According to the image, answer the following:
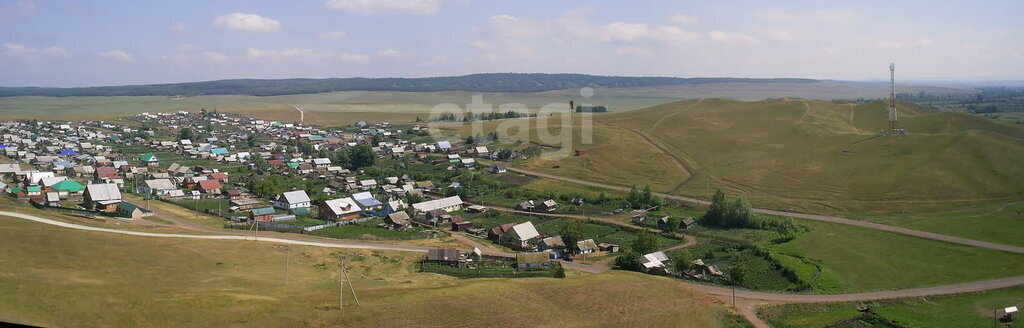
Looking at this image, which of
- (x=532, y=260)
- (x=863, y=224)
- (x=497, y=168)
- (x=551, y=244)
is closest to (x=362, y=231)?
(x=551, y=244)

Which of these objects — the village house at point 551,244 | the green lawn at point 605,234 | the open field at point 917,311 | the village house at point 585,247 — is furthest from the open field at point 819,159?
the village house at point 551,244

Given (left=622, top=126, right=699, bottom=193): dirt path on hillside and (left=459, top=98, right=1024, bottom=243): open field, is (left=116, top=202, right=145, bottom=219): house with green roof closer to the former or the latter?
(left=459, top=98, right=1024, bottom=243): open field

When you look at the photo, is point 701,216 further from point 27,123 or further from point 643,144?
point 27,123

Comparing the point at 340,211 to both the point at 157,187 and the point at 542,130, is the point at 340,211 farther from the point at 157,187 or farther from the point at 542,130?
the point at 542,130

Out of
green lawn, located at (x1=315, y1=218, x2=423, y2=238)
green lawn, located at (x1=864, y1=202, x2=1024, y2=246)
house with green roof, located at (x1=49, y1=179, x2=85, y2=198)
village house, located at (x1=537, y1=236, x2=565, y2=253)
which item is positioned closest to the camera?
village house, located at (x1=537, y1=236, x2=565, y2=253)

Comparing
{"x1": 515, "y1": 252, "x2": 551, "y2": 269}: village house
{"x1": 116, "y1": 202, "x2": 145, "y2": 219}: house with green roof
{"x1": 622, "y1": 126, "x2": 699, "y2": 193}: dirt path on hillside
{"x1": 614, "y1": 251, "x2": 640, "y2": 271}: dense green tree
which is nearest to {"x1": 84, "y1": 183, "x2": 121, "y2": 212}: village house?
{"x1": 116, "y1": 202, "x2": 145, "y2": 219}: house with green roof

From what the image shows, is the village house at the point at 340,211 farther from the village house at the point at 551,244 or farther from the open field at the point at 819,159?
the open field at the point at 819,159
